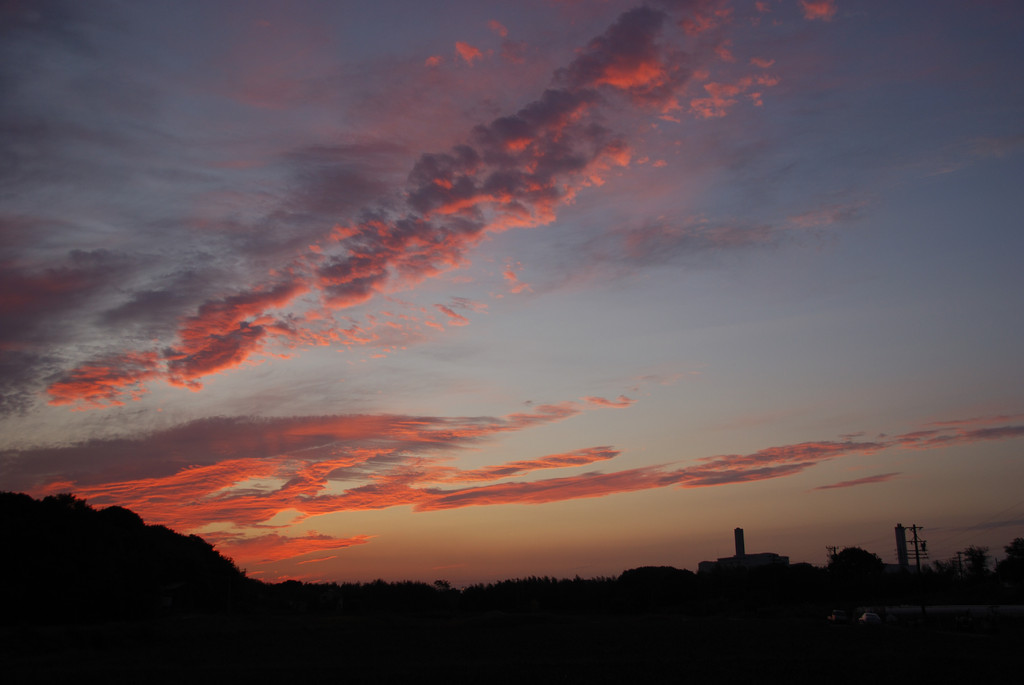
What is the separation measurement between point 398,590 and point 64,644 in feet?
186

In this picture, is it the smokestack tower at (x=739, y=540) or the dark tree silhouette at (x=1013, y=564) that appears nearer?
the dark tree silhouette at (x=1013, y=564)

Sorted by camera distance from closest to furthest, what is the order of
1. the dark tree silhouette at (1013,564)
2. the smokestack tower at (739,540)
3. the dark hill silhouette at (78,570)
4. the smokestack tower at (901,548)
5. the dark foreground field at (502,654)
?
the dark foreground field at (502,654) < the dark hill silhouette at (78,570) < the dark tree silhouette at (1013,564) < the smokestack tower at (901,548) < the smokestack tower at (739,540)

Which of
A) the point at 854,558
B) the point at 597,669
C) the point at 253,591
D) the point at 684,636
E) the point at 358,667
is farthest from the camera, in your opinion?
the point at 854,558

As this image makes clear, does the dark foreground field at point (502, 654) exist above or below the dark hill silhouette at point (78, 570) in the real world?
below

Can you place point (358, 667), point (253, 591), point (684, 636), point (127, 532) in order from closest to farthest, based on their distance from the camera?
point (358, 667) < point (684, 636) < point (127, 532) < point (253, 591)

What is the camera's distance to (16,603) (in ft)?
153

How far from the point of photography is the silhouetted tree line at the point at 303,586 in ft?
164

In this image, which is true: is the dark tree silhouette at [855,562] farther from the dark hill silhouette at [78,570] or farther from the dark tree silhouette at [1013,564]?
the dark hill silhouette at [78,570]

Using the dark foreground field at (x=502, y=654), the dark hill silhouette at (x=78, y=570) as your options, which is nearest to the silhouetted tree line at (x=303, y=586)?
the dark hill silhouette at (x=78, y=570)

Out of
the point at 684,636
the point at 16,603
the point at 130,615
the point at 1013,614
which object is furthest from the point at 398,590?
the point at 1013,614

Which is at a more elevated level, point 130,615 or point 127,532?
point 127,532

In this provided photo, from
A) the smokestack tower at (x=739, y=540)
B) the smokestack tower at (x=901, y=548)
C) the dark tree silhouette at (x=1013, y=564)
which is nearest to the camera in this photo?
the dark tree silhouette at (x=1013, y=564)

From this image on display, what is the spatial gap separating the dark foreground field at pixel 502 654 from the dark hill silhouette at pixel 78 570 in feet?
18.3

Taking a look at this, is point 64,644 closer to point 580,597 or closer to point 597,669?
point 597,669
